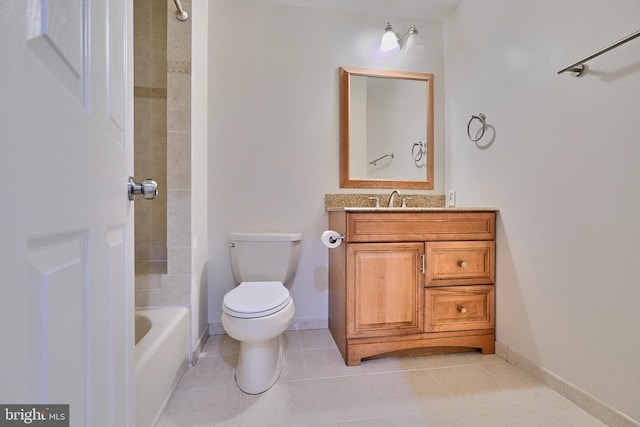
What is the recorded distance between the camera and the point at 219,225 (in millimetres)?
1956

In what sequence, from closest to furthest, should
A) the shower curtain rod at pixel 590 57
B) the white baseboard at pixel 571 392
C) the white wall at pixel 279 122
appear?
the shower curtain rod at pixel 590 57
the white baseboard at pixel 571 392
the white wall at pixel 279 122

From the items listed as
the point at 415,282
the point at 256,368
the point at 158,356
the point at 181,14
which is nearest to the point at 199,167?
the point at 181,14

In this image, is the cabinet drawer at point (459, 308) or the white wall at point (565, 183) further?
the cabinet drawer at point (459, 308)

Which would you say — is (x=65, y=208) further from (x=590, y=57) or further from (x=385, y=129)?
(x=385, y=129)

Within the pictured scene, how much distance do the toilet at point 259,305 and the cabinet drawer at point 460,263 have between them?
843mm

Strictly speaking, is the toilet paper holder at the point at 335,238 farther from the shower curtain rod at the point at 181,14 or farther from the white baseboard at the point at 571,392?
the shower curtain rod at the point at 181,14

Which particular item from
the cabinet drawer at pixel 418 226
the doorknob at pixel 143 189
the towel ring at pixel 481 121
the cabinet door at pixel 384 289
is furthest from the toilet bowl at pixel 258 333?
the towel ring at pixel 481 121

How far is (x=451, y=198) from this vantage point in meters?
2.13

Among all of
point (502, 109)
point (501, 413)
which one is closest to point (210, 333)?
point (501, 413)

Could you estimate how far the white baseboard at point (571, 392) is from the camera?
3.57ft

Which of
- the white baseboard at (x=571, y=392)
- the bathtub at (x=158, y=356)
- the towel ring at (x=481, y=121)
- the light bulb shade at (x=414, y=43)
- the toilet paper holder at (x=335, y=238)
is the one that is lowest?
the white baseboard at (x=571, y=392)

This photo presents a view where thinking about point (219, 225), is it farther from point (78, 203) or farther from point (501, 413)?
point (501, 413)

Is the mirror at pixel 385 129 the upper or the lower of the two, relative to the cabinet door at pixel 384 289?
upper

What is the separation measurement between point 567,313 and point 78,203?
1.80 meters
